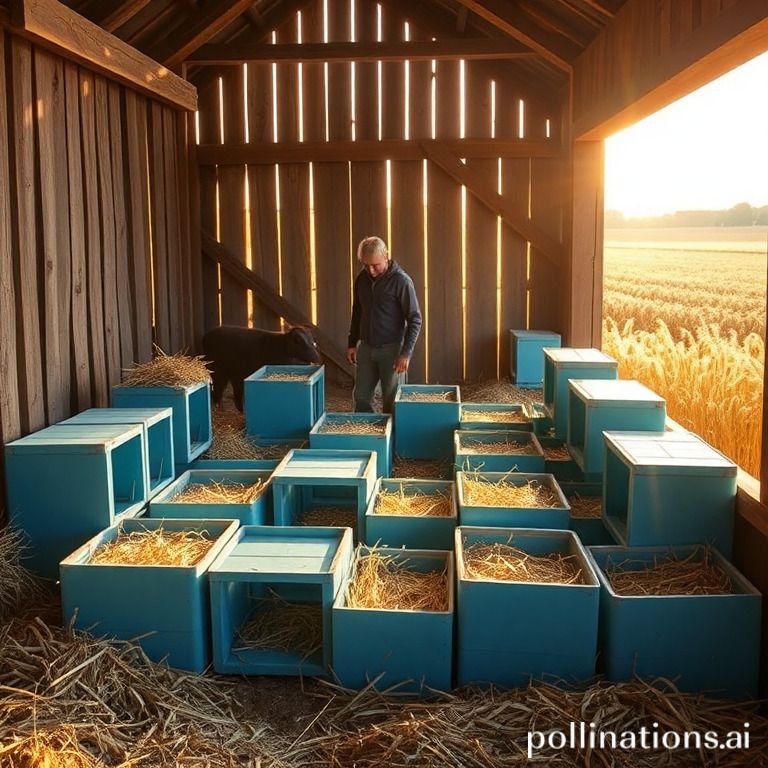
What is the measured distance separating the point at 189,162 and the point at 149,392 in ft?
13.1

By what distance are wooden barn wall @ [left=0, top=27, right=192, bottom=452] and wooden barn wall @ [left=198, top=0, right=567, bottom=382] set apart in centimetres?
145

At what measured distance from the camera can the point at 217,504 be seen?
165 inches

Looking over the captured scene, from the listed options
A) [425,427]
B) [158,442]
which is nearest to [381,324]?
[425,427]

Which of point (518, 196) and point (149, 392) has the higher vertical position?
point (518, 196)

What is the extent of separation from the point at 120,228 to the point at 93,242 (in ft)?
1.80

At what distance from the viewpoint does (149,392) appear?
17.8ft

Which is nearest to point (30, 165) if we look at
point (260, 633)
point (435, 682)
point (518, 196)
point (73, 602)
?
point (73, 602)

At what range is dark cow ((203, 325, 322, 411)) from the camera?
7.42 m

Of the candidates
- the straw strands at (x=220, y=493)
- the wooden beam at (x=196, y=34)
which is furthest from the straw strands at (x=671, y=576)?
the wooden beam at (x=196, y=34)

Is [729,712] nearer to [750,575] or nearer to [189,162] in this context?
[750,575]

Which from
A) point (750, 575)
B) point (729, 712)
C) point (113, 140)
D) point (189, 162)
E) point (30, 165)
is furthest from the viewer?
point (189, 162)

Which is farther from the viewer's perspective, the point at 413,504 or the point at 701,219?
the point at 701,219

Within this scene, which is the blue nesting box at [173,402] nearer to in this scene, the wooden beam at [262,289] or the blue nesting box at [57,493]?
the blue nesting box at [57,493]

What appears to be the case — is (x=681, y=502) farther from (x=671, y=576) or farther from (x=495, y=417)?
(x=495, y=417)
